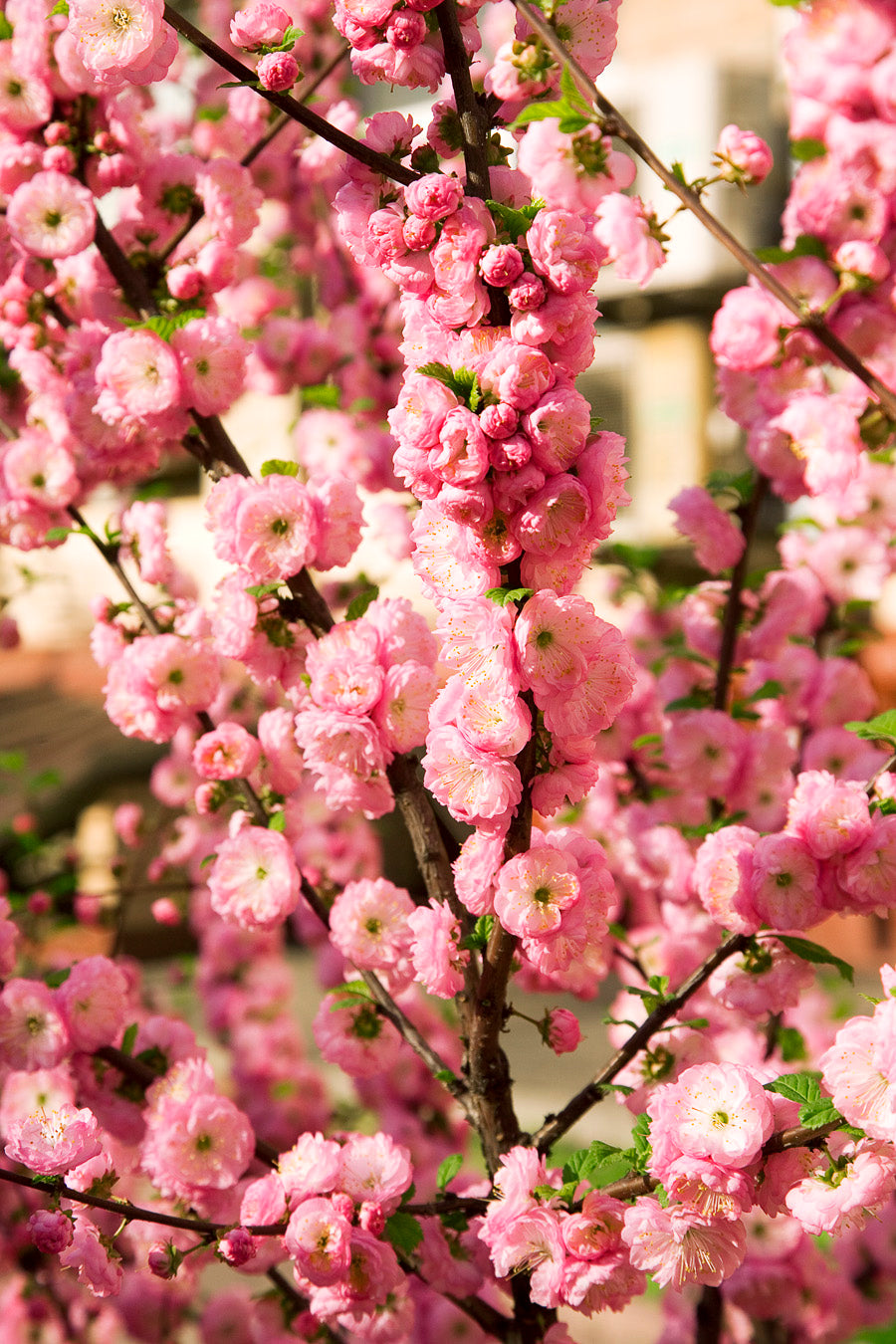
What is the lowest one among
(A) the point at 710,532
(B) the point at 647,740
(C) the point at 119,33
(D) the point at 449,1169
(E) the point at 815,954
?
(D) the point at 449,1169

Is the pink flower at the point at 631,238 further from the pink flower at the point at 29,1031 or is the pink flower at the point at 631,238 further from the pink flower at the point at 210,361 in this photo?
the pink flower at the point at 29,1031

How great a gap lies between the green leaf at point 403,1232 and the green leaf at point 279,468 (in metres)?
0.85

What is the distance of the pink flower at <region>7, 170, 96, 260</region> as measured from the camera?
4.90 feet

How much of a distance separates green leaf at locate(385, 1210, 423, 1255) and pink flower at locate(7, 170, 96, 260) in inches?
49.0

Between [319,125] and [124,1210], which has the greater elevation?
[319,125]

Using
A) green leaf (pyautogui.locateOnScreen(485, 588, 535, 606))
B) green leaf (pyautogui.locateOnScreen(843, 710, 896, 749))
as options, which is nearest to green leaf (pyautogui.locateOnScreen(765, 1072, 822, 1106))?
green leaf (pyautogui.locateOnScreen(843, 710, 896, 749))

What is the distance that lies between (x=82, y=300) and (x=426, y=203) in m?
0.99

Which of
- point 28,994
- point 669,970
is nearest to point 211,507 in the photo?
point 28,994

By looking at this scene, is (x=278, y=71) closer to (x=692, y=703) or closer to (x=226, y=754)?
(x=226, y=754)

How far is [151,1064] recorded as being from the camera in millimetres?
1615

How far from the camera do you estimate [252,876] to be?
1466 millimetres

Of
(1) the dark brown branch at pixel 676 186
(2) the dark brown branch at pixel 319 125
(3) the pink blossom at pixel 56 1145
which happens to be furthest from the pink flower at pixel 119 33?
(3) the pink blossom at pixel 56 1145

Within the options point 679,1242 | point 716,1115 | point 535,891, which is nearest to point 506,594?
point 535,891

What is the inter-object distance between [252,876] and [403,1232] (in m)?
0.46
